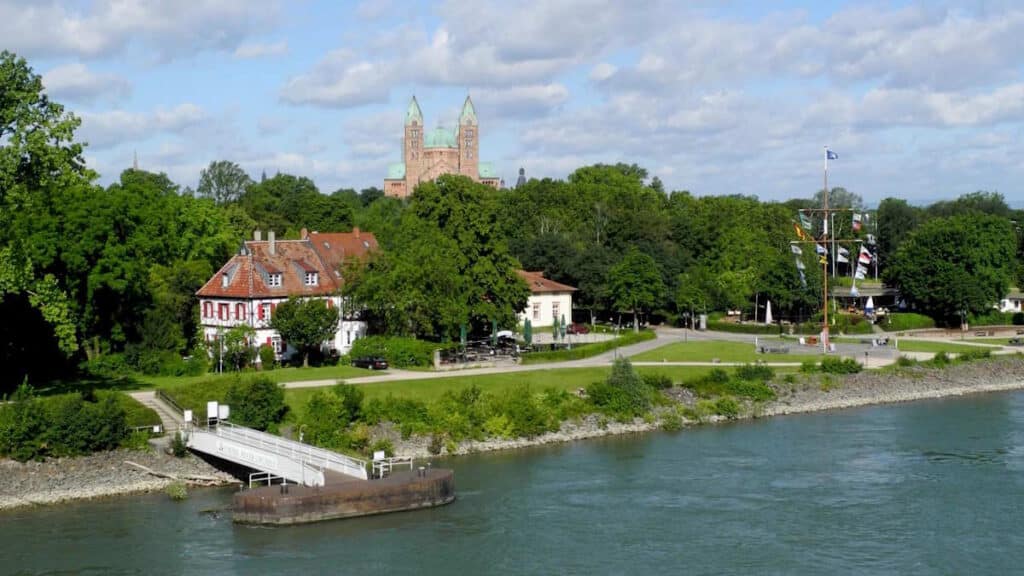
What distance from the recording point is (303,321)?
201 feet

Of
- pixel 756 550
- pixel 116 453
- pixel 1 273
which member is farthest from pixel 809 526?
pixel 1 273

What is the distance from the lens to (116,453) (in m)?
43.3

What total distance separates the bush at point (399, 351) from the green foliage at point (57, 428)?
19.9m

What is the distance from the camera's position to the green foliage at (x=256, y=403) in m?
46.9

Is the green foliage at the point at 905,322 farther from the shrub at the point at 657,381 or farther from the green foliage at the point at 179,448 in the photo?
the green foliage at the point at 179,448

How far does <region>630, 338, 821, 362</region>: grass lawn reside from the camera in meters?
69.2

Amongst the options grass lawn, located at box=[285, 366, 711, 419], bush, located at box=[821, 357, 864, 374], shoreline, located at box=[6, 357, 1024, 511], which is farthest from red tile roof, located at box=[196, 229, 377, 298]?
bush, located at box=[821, 357, 864, 374]

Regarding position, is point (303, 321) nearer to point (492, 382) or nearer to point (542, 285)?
point (492, 382)

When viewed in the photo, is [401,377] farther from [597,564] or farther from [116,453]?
[597,564]

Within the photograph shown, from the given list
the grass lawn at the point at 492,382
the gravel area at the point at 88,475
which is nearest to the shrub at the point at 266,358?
the grass lawn at the point at 492,382

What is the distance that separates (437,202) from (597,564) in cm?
4207

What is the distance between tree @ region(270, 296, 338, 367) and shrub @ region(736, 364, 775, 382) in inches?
828

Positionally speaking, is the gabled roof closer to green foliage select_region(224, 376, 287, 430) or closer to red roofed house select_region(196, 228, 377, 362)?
red roofed house select_region(196, 228, 377, 362)

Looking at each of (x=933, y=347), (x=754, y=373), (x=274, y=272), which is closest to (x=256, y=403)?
(x=274, y=272)
